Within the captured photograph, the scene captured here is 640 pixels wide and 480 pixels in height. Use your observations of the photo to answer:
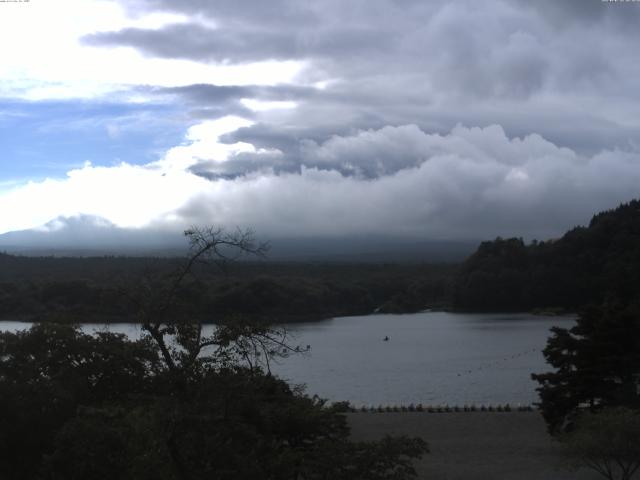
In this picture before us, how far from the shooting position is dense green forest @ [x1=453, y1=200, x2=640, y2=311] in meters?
62.7

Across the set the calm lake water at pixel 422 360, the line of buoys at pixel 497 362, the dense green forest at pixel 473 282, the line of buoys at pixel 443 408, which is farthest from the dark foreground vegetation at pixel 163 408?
the dense green forest at pixel 473 282

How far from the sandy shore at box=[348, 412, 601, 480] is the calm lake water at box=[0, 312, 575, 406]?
364 centimetres

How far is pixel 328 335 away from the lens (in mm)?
54906

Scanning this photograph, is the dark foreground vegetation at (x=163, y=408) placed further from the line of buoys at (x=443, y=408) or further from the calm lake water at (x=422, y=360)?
the line of buoys at (x=443, y=408)

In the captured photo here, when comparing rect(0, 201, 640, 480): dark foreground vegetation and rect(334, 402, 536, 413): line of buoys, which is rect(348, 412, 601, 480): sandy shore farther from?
rect(0, 201, 640, 480): dark foreground vegetation

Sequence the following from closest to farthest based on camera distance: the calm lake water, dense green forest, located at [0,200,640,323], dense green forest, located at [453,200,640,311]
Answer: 1. the calm lake water
2. dense green forest, located at [0,200,640,323]
3. dense green forest, located at [453,200,640,311]

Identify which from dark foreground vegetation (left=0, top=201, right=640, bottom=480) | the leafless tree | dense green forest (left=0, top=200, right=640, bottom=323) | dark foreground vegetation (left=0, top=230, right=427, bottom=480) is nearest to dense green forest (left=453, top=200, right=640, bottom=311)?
dense green forest (left=0, top=200, right=640, bottom=323)

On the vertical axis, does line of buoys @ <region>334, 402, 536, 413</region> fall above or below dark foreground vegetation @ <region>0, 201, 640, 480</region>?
below

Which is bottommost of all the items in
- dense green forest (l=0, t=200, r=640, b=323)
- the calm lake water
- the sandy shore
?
the calm lake water

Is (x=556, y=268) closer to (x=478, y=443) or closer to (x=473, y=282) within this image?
(x=473, y=282)

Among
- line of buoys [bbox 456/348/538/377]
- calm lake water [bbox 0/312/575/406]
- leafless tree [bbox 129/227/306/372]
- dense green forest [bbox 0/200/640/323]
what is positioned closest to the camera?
leafless tree [bbox 129/227/306/372]

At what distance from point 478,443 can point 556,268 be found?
49.5 metres

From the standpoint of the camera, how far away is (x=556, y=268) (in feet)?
220

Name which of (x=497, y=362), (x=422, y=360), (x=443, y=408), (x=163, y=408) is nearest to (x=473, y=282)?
(x=422, y=360)
